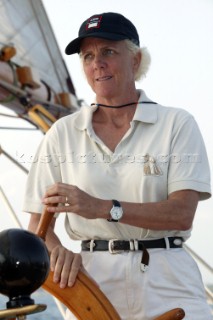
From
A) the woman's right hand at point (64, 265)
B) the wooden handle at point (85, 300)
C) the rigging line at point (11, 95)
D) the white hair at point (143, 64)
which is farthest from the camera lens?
the rigging line at point (11, 95)

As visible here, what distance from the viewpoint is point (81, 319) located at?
4.39ft

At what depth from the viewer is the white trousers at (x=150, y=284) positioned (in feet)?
5.28

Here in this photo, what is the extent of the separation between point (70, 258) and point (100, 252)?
0.56 feet

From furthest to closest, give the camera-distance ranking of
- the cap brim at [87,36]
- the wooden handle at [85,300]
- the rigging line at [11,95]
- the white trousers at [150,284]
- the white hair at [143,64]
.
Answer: the rigging line at [11,95], the white hair at [143,64], the cap brim at [87,36], the white trousers at [150,284], the wooden handle at [85,300]

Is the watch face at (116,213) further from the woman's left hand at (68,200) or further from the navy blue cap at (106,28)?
the navy blue cap at (106,28)

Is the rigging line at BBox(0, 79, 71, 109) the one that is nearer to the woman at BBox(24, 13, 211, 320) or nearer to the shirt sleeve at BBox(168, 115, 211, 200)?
the woman at BBox(24, 13, 211, 320)

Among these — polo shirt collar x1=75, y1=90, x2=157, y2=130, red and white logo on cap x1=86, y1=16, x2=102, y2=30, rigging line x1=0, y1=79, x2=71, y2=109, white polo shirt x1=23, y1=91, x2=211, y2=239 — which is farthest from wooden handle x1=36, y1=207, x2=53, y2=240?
rigging line x1=0, y1=79, x2=71, y2=109

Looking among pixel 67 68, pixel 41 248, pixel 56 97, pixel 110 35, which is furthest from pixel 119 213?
pixel 67 68

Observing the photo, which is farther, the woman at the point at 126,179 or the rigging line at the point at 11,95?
the rigging line at the point at 11,95

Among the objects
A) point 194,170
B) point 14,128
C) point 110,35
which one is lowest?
point 14,128

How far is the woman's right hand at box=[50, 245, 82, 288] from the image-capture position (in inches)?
55.0

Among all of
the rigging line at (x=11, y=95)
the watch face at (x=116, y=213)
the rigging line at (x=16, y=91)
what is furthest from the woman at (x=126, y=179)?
the rigging line at (x=11, y=95)

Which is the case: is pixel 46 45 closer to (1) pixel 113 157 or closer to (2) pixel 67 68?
(2) pixel 67 68

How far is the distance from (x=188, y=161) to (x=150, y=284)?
291 millimetres
